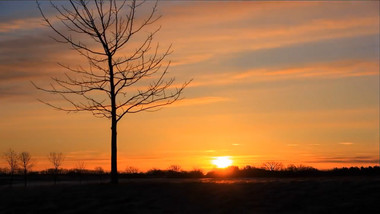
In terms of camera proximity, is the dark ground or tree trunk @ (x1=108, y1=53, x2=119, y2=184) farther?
tree trunk @ (x1=108, y1=53, x2=119, y2=184)

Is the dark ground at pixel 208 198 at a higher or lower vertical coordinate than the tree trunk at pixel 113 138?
lower

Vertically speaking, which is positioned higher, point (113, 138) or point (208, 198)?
point (113, 138)

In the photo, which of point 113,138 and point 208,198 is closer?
point 208,198

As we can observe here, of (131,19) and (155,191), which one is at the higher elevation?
(131,19)

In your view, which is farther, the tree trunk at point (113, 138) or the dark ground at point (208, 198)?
the tree trunk at point (113, 138)

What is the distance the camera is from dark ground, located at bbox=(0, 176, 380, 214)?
17500 mm

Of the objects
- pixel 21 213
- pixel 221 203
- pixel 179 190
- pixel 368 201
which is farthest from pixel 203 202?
pixel 21 213

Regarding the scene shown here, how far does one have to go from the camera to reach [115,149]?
24.4 meters

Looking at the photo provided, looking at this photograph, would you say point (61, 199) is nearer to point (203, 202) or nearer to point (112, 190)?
point (112, 190)

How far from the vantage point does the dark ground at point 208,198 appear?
17.5 m

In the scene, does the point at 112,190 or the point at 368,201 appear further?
the point at 112,190

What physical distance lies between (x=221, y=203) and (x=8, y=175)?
41639mm

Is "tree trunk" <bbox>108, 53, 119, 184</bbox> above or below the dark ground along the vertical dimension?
above

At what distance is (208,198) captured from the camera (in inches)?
775
